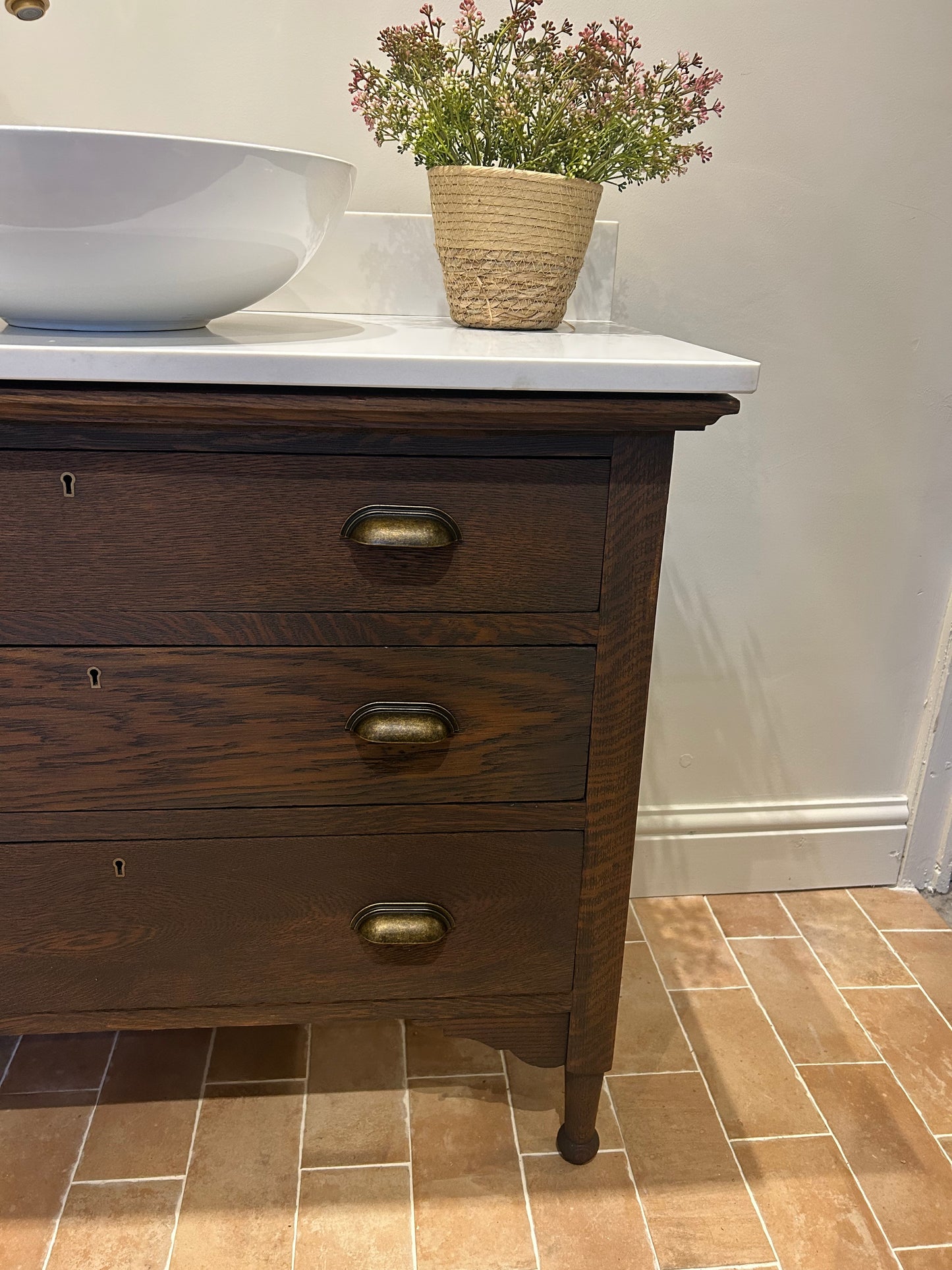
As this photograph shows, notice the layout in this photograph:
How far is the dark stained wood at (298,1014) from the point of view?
1.02m

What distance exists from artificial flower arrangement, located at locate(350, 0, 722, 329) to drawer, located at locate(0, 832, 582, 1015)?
58 cm

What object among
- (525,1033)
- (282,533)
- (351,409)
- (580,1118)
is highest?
(351,409)

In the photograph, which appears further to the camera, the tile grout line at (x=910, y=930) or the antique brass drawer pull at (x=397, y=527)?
the tile grout line at (x=910, y=930)

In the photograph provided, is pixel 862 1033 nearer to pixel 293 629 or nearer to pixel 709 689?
pixel 709 689

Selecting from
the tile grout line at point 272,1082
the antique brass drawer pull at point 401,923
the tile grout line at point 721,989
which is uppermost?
the antique brass drawer pull at point 401,923

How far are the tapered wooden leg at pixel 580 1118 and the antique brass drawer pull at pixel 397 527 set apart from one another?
0.63 meters

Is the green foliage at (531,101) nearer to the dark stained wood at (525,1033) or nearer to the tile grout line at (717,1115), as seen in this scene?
the dark stained wood at (525,1033)

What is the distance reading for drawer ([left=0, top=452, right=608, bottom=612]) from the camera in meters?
0.84

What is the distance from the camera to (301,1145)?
1.18 metres

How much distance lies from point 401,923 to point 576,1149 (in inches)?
15.2

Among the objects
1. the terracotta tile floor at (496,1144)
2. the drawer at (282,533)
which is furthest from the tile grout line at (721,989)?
the drawer at (282,533)

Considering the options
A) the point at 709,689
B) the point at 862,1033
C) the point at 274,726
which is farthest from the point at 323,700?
the point at 862,1033

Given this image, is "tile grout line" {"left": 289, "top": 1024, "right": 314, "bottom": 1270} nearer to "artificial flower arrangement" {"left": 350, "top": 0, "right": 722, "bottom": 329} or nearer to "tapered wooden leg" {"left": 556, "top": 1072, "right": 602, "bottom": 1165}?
"tapered wooden leg" {"left": 556, "top": 1072, "right": 602, "bottom": 1165}

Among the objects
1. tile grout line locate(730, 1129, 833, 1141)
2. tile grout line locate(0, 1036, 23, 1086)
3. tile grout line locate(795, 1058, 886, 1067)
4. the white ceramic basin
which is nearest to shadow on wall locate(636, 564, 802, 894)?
tile grout line locate(795, 1058, 886, 1067)
